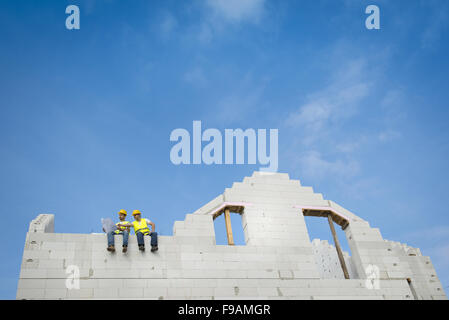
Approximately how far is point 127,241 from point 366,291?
9298 millimetres

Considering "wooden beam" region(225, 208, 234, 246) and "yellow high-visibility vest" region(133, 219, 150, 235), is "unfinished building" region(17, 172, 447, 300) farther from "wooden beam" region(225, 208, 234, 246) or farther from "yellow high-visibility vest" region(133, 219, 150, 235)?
"yellow high-visibility vest" region(133, 219, 150, 235)

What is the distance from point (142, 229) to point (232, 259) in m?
3.52

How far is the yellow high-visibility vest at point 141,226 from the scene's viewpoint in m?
13.1

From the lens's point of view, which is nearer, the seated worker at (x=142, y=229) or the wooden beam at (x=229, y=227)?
the seated worker at (x=142, y=229)

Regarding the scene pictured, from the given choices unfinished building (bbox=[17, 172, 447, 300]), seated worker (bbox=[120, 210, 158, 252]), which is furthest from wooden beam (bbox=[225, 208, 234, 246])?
seated worker (bbox=[120, 210, 158, 252])

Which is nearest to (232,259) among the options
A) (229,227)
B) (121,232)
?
(229,227)

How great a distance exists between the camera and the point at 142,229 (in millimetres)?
13164

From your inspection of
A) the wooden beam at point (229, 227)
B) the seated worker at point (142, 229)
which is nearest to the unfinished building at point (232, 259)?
the wooden beam at point (229, 227)

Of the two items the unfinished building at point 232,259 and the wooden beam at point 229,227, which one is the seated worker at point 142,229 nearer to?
the unfinished building at point 232,259

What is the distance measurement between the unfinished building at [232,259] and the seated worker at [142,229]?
0.31m

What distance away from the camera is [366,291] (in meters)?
14.0
